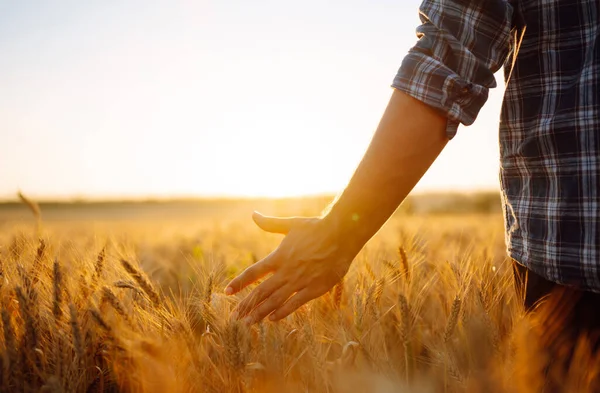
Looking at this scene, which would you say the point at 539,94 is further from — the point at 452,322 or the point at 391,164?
the point at 452,322

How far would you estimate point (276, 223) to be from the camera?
56.1 inches

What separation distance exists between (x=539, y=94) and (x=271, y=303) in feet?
2.91

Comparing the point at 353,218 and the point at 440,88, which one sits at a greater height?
the point at 440,88

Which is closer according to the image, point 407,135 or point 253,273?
point 407,135

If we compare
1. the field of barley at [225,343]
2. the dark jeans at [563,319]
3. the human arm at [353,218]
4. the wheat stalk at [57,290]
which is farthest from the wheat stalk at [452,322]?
the wheat stalk at [57,290]

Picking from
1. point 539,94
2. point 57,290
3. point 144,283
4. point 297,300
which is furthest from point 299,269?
point 539,94

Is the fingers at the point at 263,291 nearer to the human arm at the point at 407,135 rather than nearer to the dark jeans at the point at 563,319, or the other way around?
the human arm at the point at 407,135

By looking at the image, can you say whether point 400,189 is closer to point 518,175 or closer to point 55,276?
point 518,175

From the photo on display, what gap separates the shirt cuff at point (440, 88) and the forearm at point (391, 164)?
0.09 feet

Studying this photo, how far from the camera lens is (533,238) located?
123 centimetres

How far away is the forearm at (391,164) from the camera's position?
121 centimetres

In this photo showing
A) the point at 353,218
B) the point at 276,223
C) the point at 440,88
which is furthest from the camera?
the point at 276,223

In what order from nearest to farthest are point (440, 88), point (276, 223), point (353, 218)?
1. point (440, 88)
2. point (353, 218)
3. point (276, 223)

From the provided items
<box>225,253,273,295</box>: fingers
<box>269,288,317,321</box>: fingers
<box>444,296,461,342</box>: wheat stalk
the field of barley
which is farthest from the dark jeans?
<box>225,253,273,295</box>: fingers
